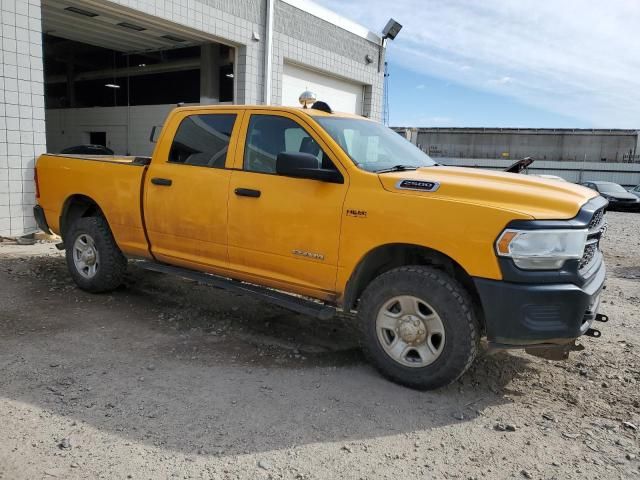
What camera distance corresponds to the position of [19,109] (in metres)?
8.17

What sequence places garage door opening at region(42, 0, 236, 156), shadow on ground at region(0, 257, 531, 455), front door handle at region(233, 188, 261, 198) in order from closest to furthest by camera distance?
1. shadow on ground at region(0, 257, 531, 455)
2. front door handle at region(233, 188, 261, 198)
3. garage door opening at region(42, 0, 236, 156)

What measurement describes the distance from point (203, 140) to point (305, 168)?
4.91ft

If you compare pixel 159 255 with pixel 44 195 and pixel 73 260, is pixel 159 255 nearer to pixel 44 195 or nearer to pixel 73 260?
pixel 73 260

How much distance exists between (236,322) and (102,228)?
1.83m

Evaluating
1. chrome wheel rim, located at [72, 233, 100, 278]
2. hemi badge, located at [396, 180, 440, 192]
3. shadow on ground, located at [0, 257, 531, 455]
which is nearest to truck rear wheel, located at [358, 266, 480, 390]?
shadow on ground, located at [0, 257, 531, 455]

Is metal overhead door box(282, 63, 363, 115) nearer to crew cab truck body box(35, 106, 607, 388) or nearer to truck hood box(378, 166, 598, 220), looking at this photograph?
crew cab truck body box(35, 106, 607, 388)

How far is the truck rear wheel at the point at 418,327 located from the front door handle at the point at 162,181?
2.25m

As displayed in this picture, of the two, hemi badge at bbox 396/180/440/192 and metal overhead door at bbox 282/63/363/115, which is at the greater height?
metal overhead door at bbox 282/63/363/115

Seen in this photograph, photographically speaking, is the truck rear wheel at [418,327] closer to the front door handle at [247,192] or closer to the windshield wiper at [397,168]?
the windshield wiper at [397,168]

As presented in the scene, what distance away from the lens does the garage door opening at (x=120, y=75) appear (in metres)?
13.0

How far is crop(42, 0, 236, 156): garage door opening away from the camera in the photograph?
13.0 meters

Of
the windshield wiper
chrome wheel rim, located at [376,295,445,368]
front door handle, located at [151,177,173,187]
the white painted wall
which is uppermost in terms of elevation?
the white painted wall

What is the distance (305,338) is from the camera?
189 inches

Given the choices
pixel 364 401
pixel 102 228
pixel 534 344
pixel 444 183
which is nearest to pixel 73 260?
pixel 102 228
